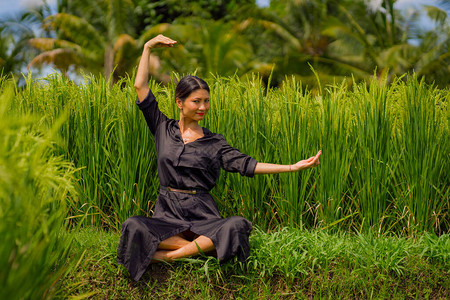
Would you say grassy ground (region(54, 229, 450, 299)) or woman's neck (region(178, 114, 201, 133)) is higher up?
woman's neck (region(178, 114, 201, 133))

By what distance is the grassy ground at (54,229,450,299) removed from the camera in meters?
2.66

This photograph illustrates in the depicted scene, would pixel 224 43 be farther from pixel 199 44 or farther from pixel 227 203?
pixel 227 203

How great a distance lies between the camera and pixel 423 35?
54.1 feet

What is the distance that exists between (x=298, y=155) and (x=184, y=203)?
1.06 m

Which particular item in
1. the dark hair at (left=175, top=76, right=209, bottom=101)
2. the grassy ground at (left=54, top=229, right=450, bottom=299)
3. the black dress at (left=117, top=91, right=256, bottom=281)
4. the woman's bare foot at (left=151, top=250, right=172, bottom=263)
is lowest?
the grassy ground at (left=54, top=229, right=450, bottom=299)

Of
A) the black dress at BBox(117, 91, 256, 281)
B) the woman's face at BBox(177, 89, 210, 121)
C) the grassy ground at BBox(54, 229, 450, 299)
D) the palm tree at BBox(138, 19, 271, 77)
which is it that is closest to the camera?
the black dress at BBox(117, 91, 256, 281)

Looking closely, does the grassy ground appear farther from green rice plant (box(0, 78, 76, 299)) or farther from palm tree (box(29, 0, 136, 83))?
palm tree (box(29, 0, 136, 83))

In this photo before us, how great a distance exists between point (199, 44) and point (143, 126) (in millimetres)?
13061

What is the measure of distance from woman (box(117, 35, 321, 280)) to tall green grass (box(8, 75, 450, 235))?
0.50m

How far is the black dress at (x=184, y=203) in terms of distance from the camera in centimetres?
253

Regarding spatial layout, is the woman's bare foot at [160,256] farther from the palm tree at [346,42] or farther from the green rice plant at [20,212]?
the palm tree at [346,42]

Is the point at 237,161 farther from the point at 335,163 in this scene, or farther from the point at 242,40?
the point at 242,40

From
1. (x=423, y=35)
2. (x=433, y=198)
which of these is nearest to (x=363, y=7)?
(x=423, y=35)

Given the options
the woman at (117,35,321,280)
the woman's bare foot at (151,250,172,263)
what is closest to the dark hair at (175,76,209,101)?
the woman at (117,35,321,280)
